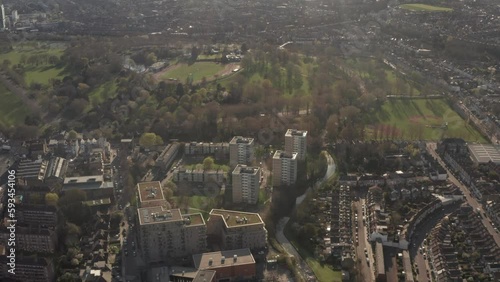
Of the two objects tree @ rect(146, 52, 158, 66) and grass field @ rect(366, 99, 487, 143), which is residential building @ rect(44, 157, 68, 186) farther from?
tree @ rect(146, 52, 158, 66)

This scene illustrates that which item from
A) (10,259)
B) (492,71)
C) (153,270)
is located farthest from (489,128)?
(10,259)

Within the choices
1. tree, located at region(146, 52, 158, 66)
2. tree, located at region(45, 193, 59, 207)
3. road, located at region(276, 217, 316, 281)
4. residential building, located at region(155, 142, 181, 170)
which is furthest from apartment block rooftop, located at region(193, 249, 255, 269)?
tree, located at region(146, 52, 158, 66)

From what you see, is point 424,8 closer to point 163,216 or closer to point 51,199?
point 51,199

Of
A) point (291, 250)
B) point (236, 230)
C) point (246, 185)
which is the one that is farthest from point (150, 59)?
point (291, 250)

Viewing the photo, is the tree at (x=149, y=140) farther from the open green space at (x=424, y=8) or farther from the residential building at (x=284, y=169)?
the open green space at (x=424, y=8)

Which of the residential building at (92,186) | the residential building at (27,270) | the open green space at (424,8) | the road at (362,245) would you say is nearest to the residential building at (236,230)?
the road at (362,245)

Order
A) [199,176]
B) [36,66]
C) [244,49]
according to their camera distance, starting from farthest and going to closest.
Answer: [244,49], [36,66], [199,176]
